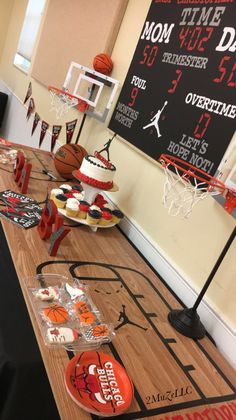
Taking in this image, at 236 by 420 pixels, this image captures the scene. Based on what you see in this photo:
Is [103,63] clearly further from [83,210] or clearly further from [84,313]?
[84,313]

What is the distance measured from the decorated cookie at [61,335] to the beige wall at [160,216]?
20.9 inches

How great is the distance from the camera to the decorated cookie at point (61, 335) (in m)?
0.84

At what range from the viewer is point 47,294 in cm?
98

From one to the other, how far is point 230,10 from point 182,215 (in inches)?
30.5

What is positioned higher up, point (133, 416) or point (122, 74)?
point (122, 74)

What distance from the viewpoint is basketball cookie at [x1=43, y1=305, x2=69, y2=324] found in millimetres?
913

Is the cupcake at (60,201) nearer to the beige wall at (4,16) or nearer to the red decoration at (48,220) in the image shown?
the red decoration at (48,220)

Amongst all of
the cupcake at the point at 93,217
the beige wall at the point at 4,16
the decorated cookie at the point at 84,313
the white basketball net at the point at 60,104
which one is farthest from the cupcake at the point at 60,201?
the beige wall at the point at 4,16

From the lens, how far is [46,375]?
776 millimetres

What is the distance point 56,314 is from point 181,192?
67cm

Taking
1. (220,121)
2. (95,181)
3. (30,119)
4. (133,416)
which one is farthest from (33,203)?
(30,119)

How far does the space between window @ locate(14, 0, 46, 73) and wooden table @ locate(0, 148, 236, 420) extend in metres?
2.60

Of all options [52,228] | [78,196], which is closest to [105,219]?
[78,196]

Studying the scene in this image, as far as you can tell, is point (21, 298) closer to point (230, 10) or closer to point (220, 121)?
point (220, 121)
